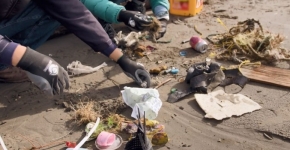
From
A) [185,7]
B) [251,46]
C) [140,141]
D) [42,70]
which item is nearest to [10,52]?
[42,70]

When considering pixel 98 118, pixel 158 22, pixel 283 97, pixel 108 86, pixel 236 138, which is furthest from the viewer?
pixel 158 22

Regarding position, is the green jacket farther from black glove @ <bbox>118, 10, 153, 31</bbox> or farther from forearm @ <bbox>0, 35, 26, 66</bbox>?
forearm @ <bbox>0, 35, 26, 66</bbox>

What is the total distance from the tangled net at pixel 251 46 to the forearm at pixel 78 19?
0.89 meters

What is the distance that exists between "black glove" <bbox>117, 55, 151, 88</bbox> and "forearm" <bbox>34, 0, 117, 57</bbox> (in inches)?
5.2

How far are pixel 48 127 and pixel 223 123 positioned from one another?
0.95m

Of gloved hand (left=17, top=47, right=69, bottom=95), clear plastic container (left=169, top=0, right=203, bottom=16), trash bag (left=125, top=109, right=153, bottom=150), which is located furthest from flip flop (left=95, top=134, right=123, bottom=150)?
clear plastic container (left=169, top=0, right=203, bottom=16)

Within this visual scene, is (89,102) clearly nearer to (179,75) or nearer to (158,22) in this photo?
(179,75)

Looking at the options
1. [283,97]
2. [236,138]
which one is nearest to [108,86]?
[236,138]

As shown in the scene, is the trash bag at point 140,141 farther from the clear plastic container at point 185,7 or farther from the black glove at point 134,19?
the clear plastic container at point 185,7

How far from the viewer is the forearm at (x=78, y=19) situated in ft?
7.23

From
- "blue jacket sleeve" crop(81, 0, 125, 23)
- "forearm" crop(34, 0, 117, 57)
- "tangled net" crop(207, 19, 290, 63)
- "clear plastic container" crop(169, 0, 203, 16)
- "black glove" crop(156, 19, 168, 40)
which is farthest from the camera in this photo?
"clear plastic container" crop(169, 0, 203, 16)

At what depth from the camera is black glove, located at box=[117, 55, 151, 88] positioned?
2.31 m

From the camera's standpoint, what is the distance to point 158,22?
2.90 metres

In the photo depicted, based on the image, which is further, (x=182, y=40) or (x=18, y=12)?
(x=182, y=40)
